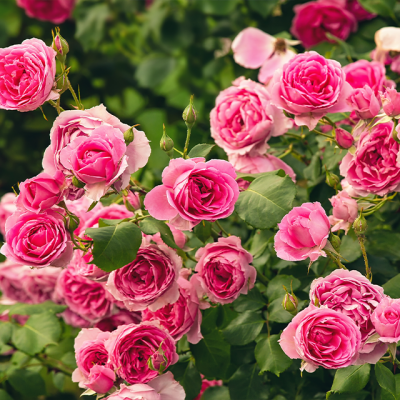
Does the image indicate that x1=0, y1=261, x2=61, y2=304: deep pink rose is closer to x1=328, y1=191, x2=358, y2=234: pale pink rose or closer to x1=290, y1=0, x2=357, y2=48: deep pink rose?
x1=328, y1=191, x2=358, y2=234: pale pink rose

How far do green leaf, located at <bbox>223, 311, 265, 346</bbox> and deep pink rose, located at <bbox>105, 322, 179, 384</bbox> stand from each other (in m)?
0.11

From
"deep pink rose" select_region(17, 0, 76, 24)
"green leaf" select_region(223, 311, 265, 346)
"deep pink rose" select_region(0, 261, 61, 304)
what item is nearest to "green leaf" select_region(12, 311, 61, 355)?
"deep pink rose" select_region(0, 261, 61, 304)

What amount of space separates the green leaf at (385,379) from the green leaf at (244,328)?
0.22 m

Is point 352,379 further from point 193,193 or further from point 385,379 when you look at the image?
point 193,193

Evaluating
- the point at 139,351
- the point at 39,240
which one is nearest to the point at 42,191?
the point at 39,240

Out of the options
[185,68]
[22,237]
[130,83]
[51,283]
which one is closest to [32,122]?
[130,83]

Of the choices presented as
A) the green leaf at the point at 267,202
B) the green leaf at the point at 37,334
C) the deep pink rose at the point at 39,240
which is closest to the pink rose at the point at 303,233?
the green leaf at the point at 267,202

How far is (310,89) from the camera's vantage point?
91cm

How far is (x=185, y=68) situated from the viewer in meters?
2.13

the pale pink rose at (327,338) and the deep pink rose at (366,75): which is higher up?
the deep pink rose at (366,75)

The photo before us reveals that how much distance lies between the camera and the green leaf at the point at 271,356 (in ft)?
2.89

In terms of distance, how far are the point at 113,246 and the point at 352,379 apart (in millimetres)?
420

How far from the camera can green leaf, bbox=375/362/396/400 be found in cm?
80

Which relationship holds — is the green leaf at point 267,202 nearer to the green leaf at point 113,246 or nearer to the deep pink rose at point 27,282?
the green leaf at point 113,246
